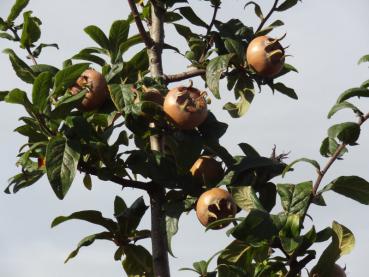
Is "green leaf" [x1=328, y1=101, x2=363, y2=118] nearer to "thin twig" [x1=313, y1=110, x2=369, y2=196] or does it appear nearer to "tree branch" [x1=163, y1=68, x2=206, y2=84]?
"thin twig" [x1=313, y1=110, x2=369, y2=196]

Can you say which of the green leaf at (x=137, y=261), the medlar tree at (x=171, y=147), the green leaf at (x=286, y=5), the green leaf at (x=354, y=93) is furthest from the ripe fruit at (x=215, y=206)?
the green leaf at (x=286, y=5)

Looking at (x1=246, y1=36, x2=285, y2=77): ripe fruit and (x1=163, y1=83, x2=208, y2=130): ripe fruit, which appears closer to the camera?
(x1=163, y1=83, x2=208, y2=130): ripe fruit

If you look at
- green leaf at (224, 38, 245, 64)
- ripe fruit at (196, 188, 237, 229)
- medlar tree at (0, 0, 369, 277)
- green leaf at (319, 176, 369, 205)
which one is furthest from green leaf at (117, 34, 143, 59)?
green leaf at (319, 176, 369, 205)

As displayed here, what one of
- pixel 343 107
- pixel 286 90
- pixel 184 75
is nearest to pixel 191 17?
pixel 184 75

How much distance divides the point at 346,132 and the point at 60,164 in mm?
1209

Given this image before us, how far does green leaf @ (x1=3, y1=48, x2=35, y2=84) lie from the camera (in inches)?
128

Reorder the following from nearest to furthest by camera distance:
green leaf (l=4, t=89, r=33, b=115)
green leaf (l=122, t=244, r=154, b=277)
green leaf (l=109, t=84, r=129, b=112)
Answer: green leaf (l=4, t=89, r=33, b=115), green leaf (l=109, t=84, r=129, b=112), green leaf (l=122, t=244, r=154, b=277)

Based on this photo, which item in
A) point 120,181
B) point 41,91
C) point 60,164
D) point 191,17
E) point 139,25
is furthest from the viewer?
point 191,17

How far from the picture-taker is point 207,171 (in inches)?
128

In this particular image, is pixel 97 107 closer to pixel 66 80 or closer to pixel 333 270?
pixel 66 80

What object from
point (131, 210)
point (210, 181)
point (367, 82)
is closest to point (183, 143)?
point (210, 181)

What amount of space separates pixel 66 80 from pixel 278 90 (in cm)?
122

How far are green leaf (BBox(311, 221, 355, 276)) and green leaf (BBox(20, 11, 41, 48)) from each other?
187 cm

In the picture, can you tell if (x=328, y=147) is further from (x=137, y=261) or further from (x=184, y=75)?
(x=137, y=261)
